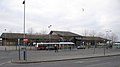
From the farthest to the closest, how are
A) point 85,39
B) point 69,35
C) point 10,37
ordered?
point 85,39, point 69,35, point 10,37

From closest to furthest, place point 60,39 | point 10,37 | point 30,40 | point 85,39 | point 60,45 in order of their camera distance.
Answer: point 60,45
point 10,37
point 30,40
point 60,39
point 85,39

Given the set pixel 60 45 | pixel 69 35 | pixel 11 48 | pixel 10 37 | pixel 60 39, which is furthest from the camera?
pixel 69 35

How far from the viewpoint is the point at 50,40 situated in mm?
100938

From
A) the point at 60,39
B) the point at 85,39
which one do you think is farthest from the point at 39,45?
the point at 85,39

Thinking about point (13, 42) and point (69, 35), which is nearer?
point (13, 42)

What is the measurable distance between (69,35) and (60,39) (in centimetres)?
1133

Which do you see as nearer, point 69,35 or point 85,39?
point 69,35

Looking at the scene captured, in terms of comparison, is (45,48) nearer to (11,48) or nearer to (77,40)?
(11,48)

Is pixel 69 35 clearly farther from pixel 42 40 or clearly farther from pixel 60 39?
pixel 42 40

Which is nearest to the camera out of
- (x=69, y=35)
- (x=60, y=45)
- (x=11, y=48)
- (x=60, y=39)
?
(x=11, y=48)

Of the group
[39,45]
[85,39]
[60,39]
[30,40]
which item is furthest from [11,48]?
[85,39]

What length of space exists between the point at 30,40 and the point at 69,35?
29.2 meters

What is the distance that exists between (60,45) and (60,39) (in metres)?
24.6

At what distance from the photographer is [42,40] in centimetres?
9850
